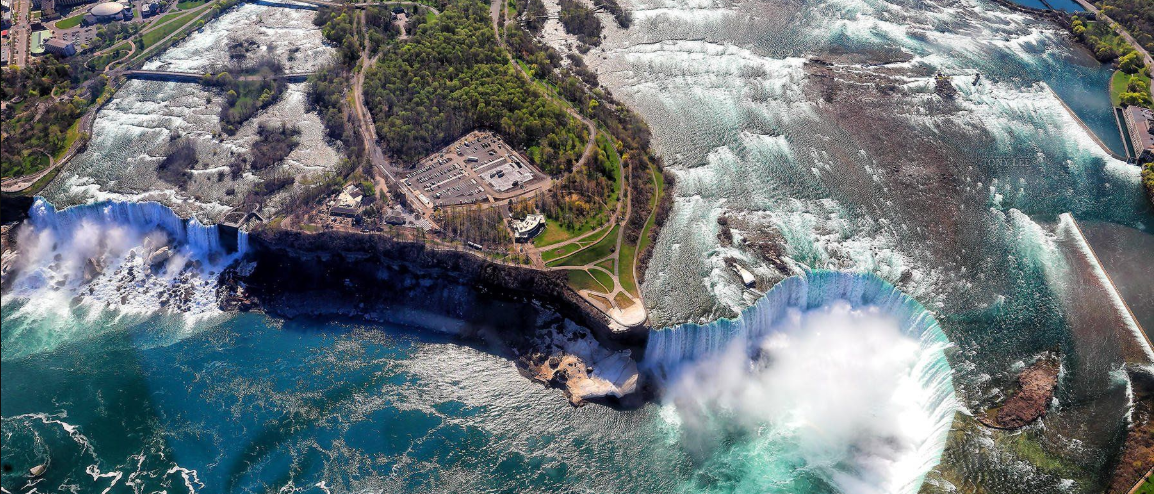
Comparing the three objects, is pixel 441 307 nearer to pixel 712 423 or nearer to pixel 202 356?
pixel 202 356

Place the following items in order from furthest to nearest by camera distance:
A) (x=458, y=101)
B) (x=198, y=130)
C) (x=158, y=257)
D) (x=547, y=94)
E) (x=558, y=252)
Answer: (x=547, y=94)
(x=458, y=101)
(x=198, y=130)
(x=158, y=257)
(x=558, y=252)

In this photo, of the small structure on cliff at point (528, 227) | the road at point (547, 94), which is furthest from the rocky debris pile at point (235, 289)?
the road at point (547, 94)

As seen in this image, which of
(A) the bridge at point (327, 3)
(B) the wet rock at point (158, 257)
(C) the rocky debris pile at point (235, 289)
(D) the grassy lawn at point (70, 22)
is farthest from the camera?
(A) the bridge at point (327, 3)

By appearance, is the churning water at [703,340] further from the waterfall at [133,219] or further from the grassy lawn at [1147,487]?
the grassy lawn at [1147,487]

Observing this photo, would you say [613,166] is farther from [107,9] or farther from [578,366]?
[107,9]

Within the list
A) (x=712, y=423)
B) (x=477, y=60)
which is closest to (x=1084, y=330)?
(x=712, y=423)

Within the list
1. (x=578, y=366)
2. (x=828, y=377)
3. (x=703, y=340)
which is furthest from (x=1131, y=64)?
(x=578, y=366)
